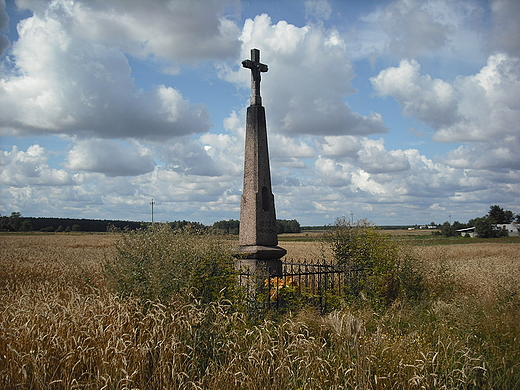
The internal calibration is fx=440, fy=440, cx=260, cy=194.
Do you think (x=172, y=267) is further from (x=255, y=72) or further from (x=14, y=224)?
(x=14, y=224)

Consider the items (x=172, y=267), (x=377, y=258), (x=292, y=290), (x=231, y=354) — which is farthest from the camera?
(x=377, y=258)

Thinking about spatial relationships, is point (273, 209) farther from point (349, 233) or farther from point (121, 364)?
point (121, 364)

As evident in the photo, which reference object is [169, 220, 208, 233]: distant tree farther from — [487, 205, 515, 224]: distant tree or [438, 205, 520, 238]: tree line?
[487, 205, 515, 224]: distant tree

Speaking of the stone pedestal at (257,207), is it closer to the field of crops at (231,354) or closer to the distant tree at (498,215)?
the field of crops at (231,354)

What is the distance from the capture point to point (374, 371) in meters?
5.22

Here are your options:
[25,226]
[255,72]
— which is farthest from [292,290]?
[25,226]

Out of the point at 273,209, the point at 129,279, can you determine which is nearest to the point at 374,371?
the point at 129,279

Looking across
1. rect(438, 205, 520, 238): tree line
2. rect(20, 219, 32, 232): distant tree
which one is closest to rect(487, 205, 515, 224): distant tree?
rect(438, 205, 520, 238): tree line

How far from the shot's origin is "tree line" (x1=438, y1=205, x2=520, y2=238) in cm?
7288

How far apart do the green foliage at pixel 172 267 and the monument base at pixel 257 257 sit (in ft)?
3.49

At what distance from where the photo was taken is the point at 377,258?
11141 mm

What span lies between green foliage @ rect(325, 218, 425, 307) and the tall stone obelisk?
5.88 feet

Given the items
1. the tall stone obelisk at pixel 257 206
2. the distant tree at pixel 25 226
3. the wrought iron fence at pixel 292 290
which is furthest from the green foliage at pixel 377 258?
the distant tree at pixel 25 226

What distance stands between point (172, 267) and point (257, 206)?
373 cm
